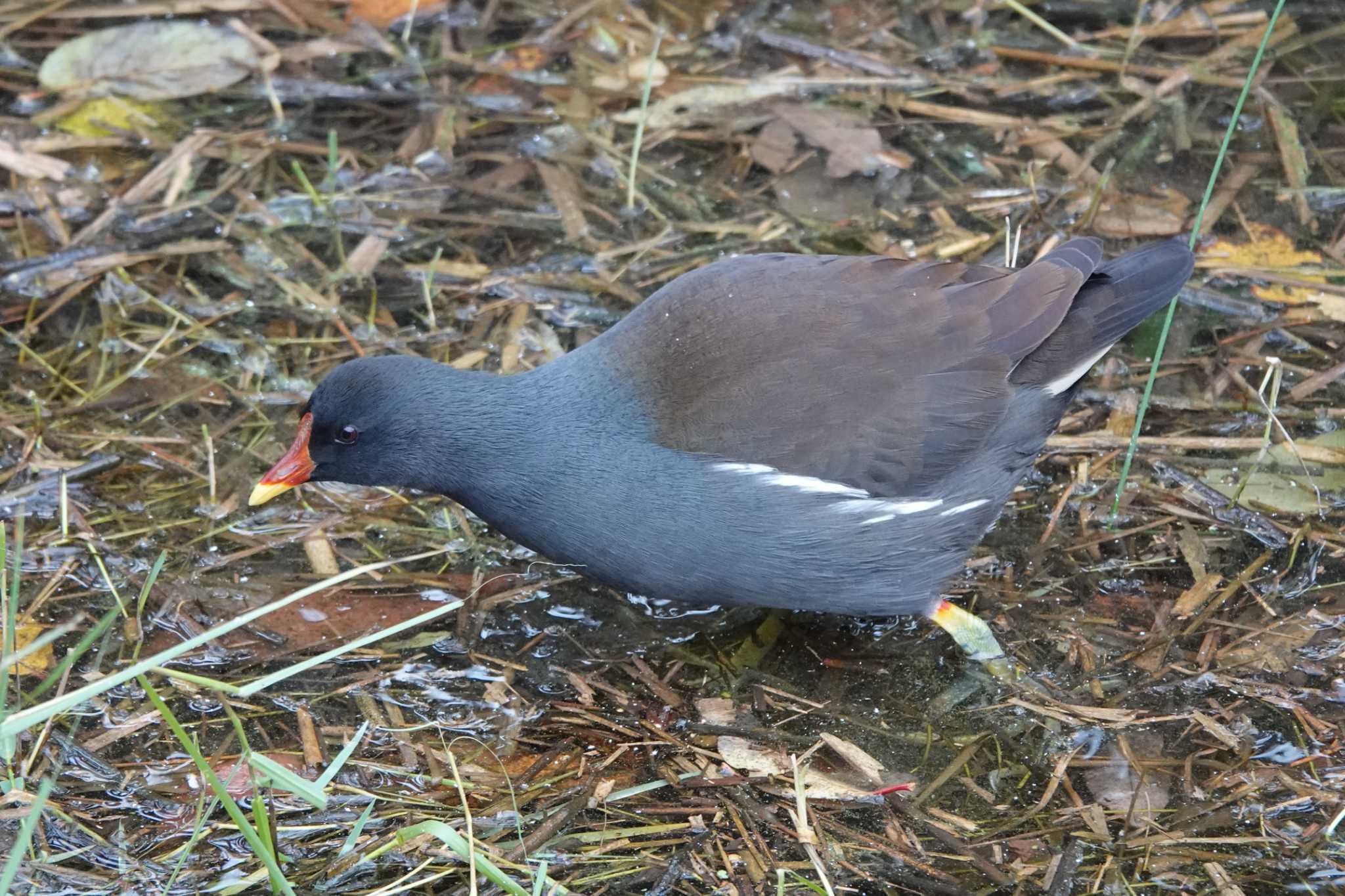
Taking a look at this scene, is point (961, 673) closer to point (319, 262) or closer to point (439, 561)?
point (439, 561)

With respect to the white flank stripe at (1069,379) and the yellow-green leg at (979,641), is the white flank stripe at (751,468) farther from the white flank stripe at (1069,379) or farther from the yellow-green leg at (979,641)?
the white flank stripe at (1069,379)

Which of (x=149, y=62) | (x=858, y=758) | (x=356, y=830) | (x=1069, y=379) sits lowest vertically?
(x=858, y=758)

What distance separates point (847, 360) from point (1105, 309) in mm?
838

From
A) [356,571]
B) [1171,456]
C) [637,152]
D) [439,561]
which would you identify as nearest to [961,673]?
[1171,456]

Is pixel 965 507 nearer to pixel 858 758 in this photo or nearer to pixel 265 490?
pixel 858 758

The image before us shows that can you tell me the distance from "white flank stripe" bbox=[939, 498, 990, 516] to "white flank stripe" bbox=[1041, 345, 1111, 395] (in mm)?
351

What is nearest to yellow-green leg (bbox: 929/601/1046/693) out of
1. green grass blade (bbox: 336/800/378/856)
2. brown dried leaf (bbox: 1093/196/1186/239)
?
green grass blade (bbox: 336/800/378/856)

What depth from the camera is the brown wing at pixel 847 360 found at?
350 centimetres

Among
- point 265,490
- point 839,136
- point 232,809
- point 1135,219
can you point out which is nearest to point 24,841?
point 232,809

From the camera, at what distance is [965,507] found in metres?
3.72

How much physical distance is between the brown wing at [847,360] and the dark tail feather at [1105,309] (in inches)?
3.8

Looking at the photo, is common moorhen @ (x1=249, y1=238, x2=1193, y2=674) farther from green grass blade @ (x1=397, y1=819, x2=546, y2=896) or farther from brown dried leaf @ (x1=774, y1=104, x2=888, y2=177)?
brown dried leaf @ (x1=774, y1=104, x2=888, y2=177)

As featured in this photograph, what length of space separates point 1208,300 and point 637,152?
2097 mm

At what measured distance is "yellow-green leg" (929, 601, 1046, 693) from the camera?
12.3 ft
